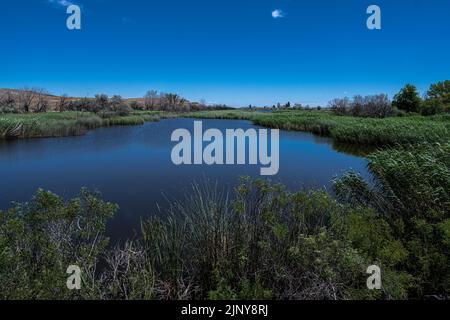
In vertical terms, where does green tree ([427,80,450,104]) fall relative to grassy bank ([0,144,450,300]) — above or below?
above

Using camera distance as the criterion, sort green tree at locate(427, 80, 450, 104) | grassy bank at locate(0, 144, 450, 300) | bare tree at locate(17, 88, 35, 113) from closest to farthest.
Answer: grassy bank at locate(0, 144, 450, 300) < bare tree at locate(17, 88, 35, 113) < green tree at locate(427, 80, 450, 104)

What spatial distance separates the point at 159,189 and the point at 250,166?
4196 millimetres

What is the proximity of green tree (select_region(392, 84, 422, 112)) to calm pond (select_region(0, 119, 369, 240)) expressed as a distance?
30.0 metres

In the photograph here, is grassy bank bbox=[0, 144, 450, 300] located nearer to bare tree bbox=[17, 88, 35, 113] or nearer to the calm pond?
the calm pond

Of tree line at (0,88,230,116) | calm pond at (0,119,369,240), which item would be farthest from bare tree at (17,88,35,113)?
calm pond at (0,119,369,240)

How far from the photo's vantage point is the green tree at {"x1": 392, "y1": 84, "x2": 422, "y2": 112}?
37719mm

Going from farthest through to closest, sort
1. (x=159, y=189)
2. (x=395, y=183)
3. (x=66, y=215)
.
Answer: (x=159, y=189), (x=395, y=183), (x=66, y=215)

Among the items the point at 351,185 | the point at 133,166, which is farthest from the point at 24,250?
the point at 133,166

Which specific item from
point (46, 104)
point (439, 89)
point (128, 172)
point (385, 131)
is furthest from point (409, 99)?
point (46, 104)

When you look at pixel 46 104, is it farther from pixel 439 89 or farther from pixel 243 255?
pixel 439 89

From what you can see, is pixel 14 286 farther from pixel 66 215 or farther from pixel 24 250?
pixel 66 215

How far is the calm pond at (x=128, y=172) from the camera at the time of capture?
7.35 metres

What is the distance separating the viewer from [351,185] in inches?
226

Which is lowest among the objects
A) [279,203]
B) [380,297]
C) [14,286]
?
[380,297]
